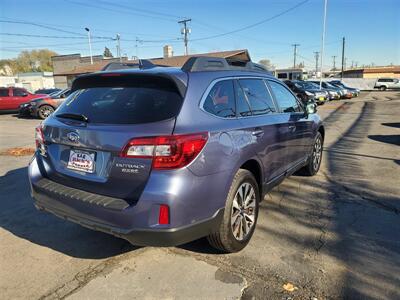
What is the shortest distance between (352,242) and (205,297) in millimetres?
1762

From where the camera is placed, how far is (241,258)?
3.25m

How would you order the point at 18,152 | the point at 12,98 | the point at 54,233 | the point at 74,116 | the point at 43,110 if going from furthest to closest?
the point at 12,98
the point at 43,110
the point at 18,152
the point at 54,233
the point at 74,116

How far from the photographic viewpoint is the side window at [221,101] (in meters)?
3.00

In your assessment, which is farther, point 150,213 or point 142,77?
point 142,77

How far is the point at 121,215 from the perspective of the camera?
8.48 ft

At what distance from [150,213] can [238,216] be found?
1.11 m

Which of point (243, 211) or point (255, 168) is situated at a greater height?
point (255, 168)

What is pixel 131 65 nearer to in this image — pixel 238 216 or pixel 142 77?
pixel 142 77

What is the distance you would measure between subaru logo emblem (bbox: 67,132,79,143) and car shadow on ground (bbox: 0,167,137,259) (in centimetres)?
118

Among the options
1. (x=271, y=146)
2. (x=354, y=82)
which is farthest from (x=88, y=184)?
(x=354, y=82)

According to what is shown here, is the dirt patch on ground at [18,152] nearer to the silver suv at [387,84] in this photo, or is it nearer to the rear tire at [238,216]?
the rear tire at [238,216]

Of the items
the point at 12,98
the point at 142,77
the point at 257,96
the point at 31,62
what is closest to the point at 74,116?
the point at 142,77

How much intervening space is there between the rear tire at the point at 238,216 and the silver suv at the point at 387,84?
53.4 meters

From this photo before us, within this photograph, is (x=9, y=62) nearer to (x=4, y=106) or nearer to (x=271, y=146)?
(x=4, y=106)
